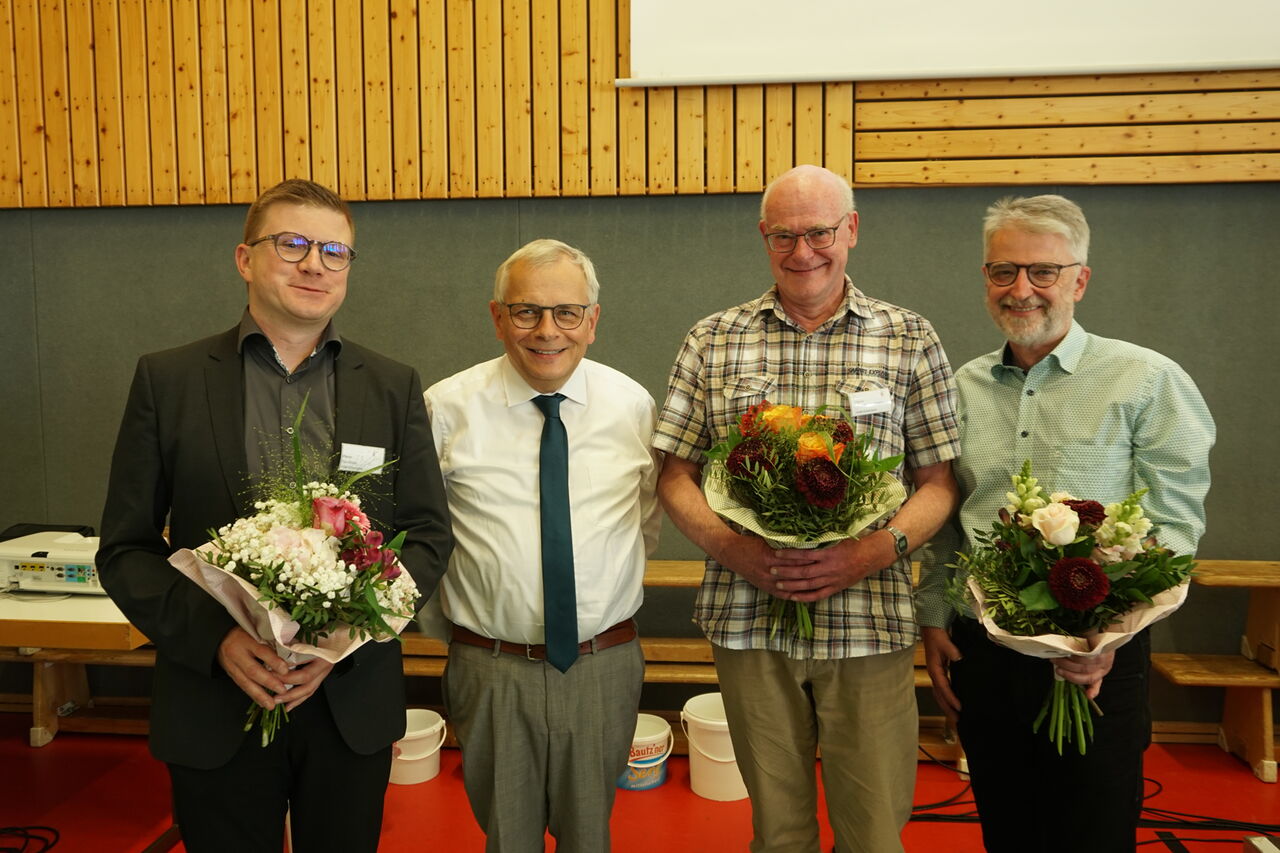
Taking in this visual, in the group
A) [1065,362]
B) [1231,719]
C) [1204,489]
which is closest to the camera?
[1204,489]

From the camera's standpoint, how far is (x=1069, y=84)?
434 centimetres

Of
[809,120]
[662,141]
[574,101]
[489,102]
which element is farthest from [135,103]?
[809,120]

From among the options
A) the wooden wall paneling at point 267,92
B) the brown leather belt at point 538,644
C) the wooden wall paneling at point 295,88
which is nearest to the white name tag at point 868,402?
the brown leather belt at point 538,644

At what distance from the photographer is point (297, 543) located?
166cm

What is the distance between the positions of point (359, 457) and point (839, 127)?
3.34 metres

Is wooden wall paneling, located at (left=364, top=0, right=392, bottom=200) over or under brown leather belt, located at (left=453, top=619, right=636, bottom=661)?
over

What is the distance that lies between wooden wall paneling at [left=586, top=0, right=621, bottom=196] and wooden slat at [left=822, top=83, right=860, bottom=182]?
107 cm

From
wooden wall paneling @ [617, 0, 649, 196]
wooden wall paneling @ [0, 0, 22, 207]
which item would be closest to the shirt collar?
wooden wall paneling @ [617, 0, 649, 196]

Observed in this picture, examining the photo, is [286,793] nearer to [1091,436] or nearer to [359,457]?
[359,457]

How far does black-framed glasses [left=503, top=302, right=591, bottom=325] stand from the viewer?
237 centimetres

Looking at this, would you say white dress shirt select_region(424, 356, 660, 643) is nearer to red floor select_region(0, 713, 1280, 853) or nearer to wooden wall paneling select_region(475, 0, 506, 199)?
red floor select_region(0, 713, 1280, 853)

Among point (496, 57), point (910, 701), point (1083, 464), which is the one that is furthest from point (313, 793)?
point (496, 57)

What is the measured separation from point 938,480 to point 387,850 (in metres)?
2.59

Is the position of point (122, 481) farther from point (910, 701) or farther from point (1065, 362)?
point (1065, 362)
